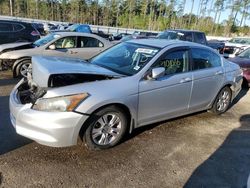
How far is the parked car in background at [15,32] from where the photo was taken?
37.6 feet

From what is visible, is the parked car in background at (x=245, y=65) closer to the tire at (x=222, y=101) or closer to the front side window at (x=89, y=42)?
the tire at (x=222, y=101)

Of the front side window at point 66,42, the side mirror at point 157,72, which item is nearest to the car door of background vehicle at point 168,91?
the side mirror at point 157,72

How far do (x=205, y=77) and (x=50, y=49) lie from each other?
523 cm

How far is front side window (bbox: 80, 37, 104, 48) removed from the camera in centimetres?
938

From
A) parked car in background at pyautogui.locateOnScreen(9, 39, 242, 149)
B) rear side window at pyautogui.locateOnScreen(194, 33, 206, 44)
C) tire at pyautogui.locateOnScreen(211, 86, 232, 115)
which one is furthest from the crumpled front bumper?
rear side window at pyautogui.locateOnScreen(194, 33, 206, 44)

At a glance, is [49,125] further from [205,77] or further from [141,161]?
[205,77]

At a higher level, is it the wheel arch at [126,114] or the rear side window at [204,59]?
the rear side window at [204,59]

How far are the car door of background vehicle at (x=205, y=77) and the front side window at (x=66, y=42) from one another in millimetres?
4908

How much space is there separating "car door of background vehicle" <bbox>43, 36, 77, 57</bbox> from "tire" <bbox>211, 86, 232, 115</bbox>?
4852mm

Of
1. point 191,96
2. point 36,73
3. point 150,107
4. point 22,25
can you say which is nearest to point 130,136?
point 150,107

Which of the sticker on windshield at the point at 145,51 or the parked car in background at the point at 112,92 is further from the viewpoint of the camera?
the sticker on windshield at the point at 145,51

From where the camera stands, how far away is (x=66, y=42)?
909cm

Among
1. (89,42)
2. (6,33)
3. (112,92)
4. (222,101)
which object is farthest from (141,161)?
(6,33)

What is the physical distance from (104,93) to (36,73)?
3.42ft
